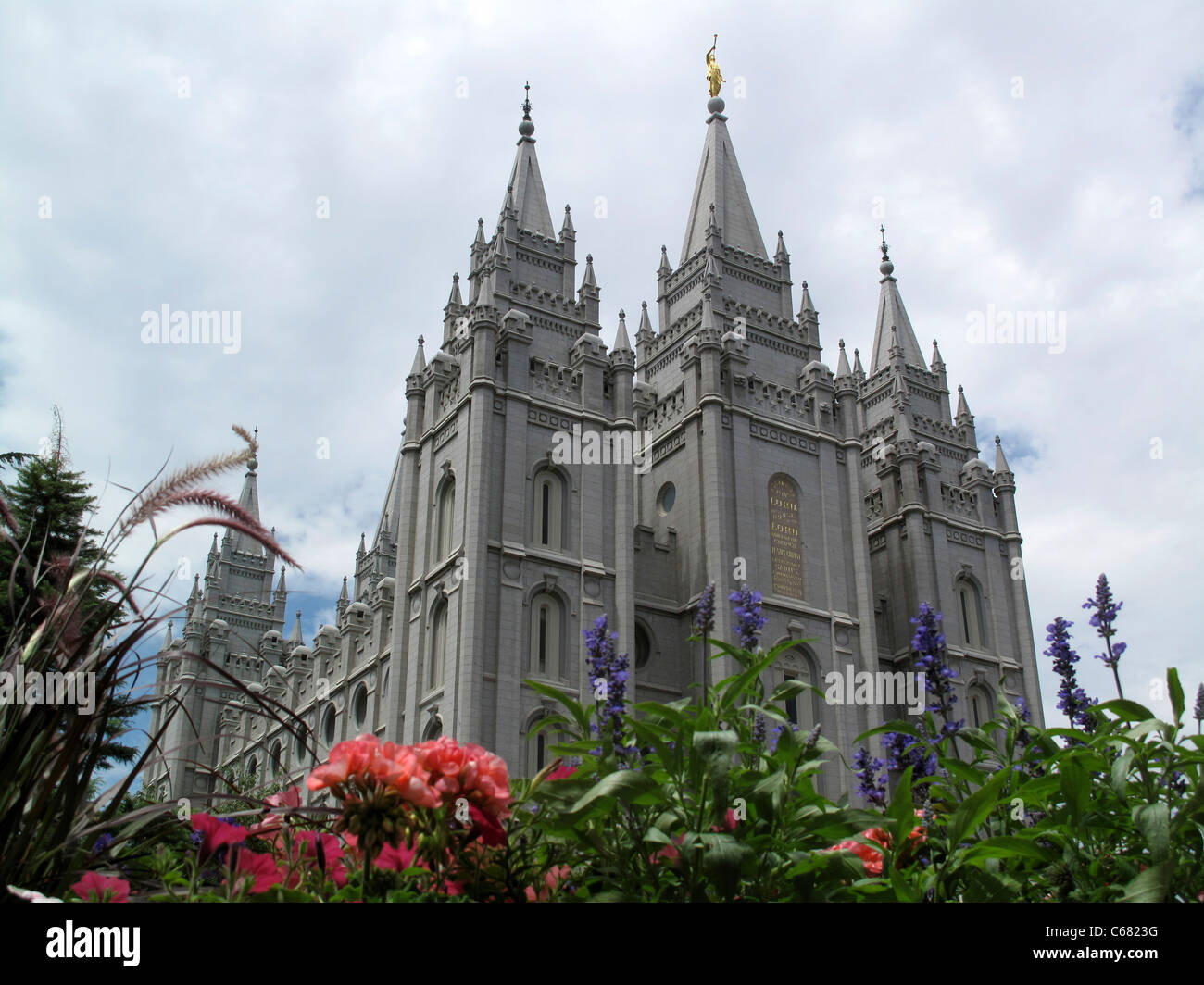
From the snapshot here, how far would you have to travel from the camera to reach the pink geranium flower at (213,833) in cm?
274

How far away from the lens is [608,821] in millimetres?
3156

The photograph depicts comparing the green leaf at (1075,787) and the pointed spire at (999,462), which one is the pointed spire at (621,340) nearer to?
the pointed spire at (999,462)

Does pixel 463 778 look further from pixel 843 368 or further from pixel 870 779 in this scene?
pixel 843 368

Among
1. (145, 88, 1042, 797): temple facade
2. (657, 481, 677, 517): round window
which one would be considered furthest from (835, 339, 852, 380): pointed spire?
(657, 481, 677, 517): round window

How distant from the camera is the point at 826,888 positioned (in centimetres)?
304

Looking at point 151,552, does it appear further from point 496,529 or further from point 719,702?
point 496,529

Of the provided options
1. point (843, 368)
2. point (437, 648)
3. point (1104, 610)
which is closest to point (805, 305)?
point (843, 368)

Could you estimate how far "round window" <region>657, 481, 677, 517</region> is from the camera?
3281 centimetres

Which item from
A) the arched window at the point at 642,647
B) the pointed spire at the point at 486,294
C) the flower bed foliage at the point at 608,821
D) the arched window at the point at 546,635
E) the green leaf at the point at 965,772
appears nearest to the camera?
the flower bed foliage at the point at 608,821

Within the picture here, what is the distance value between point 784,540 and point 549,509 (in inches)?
285

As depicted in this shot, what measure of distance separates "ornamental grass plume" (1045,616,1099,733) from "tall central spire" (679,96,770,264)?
33.0m

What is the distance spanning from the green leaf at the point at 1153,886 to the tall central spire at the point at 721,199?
117 ft

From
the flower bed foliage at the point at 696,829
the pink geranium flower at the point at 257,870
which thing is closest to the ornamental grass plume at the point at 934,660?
the flower bed foliage at the point at 696,829
